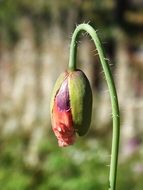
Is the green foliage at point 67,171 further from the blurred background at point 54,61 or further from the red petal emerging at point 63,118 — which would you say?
the red petal emerging at point 63,118

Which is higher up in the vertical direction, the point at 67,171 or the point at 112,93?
the point at 112,93

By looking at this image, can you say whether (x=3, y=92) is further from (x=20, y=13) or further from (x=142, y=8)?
(x=142, y=8)

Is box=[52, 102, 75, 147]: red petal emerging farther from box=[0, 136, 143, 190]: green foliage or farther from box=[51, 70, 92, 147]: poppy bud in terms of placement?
box=[0, 136, 143, 190]: green foliage

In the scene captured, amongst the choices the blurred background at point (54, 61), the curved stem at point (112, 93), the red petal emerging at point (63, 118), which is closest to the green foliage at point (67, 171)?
the blurred background at point (54, 61)

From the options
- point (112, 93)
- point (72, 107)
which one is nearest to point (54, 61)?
point (72, 107)

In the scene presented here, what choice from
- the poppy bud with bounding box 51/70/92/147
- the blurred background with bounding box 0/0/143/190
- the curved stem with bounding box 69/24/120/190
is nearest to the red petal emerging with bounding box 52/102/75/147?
the poppy bud with bounding box 51/70/92/147

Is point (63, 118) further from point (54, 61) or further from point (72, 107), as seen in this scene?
point (54, 61)

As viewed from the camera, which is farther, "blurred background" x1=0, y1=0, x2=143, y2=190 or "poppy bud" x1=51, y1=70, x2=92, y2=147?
"blurred background" x1=0, y1=0, x2=143, y2=190

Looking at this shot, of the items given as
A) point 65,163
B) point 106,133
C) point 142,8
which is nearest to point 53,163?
point 65,163
